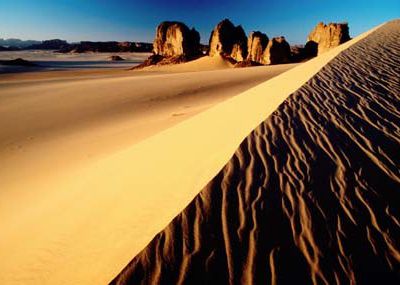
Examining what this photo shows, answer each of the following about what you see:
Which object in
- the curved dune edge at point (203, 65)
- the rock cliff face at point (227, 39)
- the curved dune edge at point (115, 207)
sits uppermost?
the rock cliff face at point (227, 39)

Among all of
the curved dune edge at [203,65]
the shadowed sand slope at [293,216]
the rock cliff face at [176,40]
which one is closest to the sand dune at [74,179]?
the shadowed sand slope at [293,216]

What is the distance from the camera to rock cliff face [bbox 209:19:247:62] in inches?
1722

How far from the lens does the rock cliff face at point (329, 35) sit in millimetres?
37719

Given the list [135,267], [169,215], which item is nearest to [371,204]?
[169,215]

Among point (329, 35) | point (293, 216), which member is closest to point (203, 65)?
point (329, 35)

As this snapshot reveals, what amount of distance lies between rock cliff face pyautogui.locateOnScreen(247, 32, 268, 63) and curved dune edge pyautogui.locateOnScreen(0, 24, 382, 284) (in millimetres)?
34053

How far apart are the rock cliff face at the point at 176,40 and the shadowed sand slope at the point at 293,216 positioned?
46.9 metres

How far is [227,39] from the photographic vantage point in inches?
1770

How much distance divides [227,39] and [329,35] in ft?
45.7

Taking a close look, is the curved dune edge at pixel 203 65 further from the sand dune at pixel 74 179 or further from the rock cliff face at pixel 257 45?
the sand dune at pixel 74 179

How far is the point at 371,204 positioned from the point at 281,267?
1503 millimetres

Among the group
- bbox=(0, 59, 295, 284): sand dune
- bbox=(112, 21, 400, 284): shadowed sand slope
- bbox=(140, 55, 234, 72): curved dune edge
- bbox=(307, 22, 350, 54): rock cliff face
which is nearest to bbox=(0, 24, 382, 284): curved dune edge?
bbox=(0, 59, 295, 284): sand dune

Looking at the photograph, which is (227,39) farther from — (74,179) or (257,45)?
(74,179)

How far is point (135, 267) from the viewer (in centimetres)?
289
